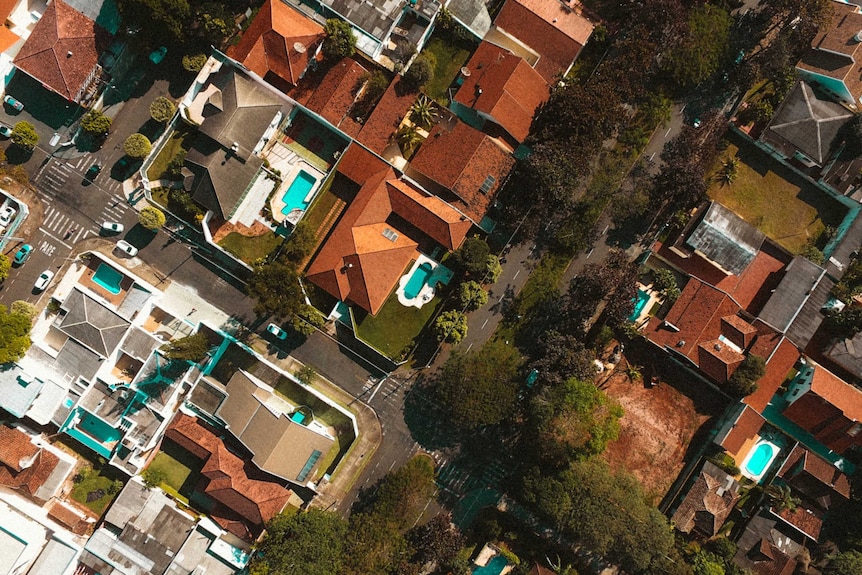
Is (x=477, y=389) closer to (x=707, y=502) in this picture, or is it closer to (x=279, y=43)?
(x=707, y=502)

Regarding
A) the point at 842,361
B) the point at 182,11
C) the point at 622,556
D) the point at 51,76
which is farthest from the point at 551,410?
the point at 51,76

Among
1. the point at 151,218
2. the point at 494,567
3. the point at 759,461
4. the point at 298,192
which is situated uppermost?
the point at 759,461

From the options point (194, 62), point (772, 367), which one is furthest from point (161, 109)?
point (772, 367)

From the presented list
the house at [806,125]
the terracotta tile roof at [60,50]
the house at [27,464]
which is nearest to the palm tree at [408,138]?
the terracotta tile roof at [60,50]

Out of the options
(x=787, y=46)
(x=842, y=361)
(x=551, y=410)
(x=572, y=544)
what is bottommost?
(x=572, y=544)

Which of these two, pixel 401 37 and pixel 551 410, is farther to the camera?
pixel 401 37

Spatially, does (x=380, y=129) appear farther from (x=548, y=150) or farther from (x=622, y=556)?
(x=622, y=556)
